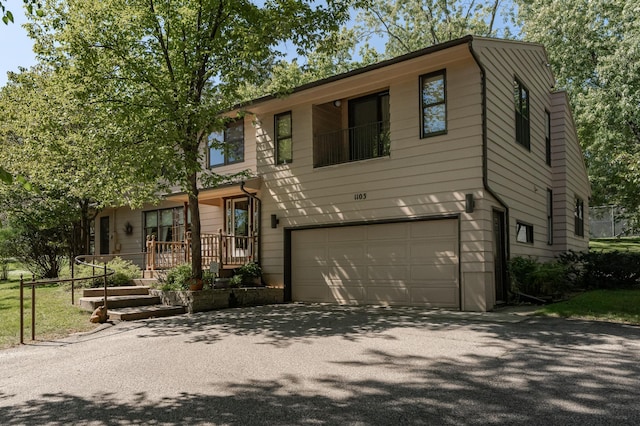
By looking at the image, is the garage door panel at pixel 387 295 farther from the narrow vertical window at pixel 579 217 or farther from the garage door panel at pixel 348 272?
the narrow vertical window at pixel 579 217

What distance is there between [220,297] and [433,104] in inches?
270

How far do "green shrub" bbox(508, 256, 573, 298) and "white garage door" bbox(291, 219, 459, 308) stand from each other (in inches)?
74.2

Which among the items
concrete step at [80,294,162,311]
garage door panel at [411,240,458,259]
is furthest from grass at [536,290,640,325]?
concrete step at [80,294,162,311]

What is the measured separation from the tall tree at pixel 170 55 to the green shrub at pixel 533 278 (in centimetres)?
756

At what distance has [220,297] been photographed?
11.7 m

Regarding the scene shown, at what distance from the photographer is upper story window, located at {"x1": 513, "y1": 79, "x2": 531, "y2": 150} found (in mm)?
12570

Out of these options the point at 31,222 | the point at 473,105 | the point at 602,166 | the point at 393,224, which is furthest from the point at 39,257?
the point at 602,166

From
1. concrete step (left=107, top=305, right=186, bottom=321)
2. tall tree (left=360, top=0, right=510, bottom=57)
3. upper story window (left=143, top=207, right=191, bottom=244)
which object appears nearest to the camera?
concrete step (left=107, top=305, right=186, bottom=321)

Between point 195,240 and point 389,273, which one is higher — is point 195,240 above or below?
above

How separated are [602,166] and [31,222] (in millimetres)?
26628

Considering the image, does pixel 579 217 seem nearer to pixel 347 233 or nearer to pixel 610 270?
pixel 610 270

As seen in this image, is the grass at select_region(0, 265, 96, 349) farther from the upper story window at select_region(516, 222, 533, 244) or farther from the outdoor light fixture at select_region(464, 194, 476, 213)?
the upper story window at select_region(516, 222, 533, 244)

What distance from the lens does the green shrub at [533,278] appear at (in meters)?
11.3

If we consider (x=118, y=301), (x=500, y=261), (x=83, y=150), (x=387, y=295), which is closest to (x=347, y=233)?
(x=387, y=295)
